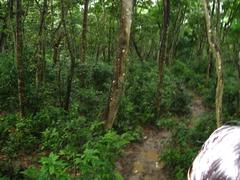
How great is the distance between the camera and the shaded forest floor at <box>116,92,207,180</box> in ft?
24.6

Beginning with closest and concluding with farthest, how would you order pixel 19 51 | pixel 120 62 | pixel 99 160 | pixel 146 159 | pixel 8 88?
1. pixel 99 160
2. pixel 120 62
3. pixel 19 51
4. pixel 146 159
5. pixel 8 88

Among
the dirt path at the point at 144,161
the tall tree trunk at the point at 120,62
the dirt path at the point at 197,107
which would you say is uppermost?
the tall tree trunk at the point at 120,62

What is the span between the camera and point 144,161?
816cm

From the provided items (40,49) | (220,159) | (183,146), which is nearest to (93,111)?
(40,49)

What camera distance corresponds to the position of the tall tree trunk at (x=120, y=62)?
6.96 metres

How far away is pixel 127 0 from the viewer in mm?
6859

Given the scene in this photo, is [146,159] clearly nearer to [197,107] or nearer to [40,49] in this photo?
[40,49]

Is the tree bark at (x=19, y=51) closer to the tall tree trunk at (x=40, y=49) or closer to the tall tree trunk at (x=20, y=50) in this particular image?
the tall tree trunk at (x=20, y=50)

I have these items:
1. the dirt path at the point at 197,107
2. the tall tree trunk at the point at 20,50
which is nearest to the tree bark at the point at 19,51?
the tall tree trunk at the point at 20,50

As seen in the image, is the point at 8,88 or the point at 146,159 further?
the point at 8,88

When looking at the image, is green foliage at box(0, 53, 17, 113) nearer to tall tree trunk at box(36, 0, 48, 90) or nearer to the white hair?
tall tree trunk at box(36, 0, 48, 90)

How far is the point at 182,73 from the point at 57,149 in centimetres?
1495

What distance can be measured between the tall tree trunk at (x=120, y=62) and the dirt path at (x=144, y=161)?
3.63 feet

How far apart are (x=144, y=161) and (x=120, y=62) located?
2641 mm
